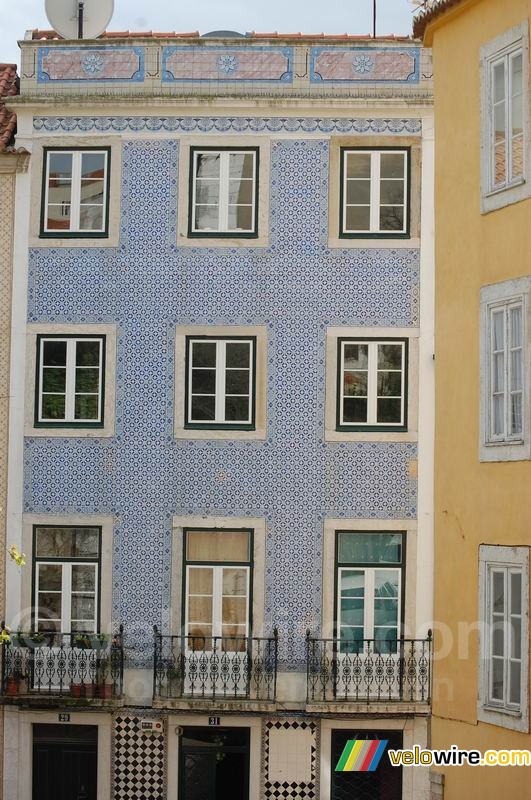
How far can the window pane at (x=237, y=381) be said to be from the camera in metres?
21.1

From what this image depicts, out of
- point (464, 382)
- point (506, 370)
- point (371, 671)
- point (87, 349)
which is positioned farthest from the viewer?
point (87, 349)

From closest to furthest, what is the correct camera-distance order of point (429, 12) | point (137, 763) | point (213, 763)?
1. point (429, 12)
2. point (137, 763)
3. point (213, 763)

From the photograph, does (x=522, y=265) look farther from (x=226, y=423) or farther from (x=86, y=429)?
(x=86, y=429)

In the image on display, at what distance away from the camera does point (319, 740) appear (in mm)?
20625

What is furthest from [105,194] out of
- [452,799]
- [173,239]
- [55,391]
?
[452,799]

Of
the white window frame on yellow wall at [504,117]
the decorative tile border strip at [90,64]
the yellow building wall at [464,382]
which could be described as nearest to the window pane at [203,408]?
the yellow building wall at [464,382]

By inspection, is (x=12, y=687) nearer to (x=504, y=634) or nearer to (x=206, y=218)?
(x=206, y=218)

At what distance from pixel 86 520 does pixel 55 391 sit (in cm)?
188

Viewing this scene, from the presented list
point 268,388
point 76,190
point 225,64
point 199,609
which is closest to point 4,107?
point 76,190

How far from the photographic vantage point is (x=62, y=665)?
20.7m

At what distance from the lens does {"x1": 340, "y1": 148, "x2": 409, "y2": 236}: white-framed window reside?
831 inches

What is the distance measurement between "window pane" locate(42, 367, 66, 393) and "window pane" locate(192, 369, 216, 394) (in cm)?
185

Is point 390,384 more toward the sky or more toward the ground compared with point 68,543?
more toward the sky

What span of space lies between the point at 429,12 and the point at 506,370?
472 cm
